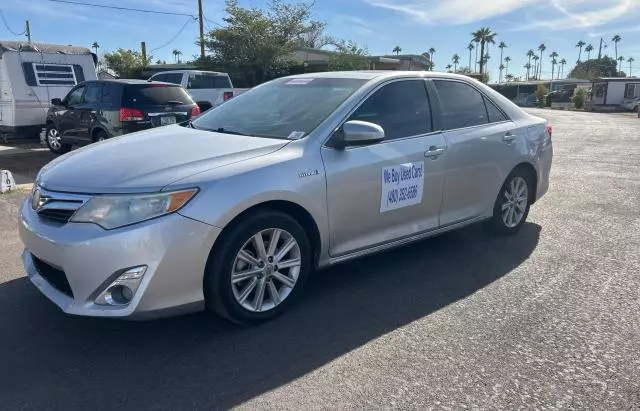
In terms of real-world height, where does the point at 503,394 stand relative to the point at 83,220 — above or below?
below

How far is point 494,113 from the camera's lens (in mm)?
5309

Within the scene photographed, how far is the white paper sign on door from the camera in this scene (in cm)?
411

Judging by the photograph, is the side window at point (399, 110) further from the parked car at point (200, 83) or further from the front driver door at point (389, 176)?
the parked car at point (200, 83)

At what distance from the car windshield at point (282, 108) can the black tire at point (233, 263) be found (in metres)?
0.69

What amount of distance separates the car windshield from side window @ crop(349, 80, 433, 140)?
18 cm

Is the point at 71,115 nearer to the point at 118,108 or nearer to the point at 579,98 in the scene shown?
the point at 118,108

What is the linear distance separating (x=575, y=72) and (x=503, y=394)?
12341cm

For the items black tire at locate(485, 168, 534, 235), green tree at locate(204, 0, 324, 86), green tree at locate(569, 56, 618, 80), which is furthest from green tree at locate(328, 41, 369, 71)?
green tree at locate(569, 56, 618, 80)

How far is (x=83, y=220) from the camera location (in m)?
3.10

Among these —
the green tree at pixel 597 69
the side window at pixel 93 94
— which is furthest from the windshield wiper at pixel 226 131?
the green tree at pixel 597 69

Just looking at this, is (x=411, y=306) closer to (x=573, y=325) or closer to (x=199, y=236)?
(x=573, y=325)

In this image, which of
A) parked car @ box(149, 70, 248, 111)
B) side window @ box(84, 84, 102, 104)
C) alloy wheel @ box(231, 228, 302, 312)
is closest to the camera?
alloy wheel @ box(231, 228, 302, 312)

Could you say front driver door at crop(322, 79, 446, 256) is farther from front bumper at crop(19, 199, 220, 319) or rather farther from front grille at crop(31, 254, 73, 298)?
front grille at crop(31, 254, 73, 298)

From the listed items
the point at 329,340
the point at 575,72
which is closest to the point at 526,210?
the point at 329,340
